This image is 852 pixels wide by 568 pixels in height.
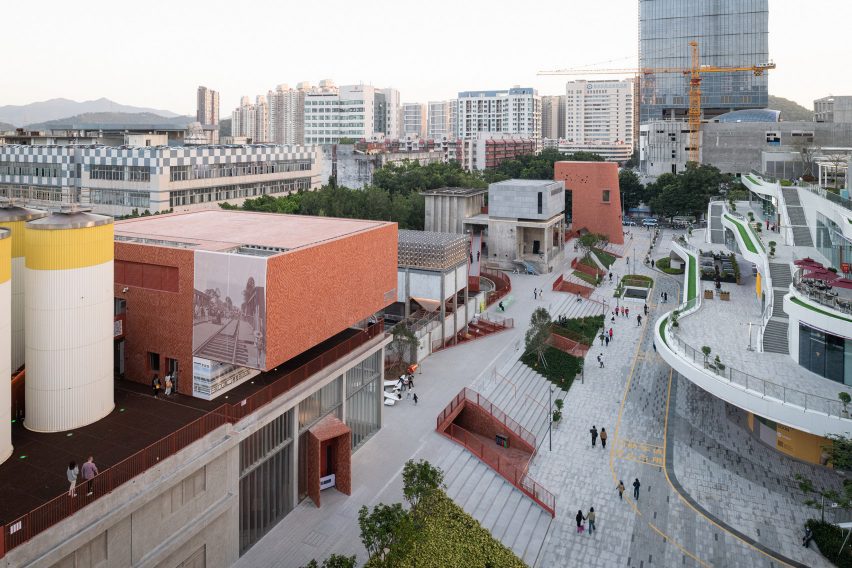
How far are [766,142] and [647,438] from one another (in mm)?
68273

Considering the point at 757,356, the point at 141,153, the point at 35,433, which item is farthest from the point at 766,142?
the point at 35,433

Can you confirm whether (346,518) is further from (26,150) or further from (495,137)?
(495,137)

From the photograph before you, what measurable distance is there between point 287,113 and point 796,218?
436ft

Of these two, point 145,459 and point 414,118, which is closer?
point 145,459

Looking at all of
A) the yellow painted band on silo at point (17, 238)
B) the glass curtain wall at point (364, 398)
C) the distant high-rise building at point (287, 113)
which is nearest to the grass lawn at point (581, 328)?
the glass curtain wall at point (364, 398)

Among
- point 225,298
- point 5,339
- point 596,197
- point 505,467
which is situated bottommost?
Result: point 505,467

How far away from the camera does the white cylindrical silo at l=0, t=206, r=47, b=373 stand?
1448 cm

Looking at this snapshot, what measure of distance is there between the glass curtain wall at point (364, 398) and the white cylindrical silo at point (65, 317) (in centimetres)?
735

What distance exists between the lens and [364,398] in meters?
20.5

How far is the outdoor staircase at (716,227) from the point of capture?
50.4 m

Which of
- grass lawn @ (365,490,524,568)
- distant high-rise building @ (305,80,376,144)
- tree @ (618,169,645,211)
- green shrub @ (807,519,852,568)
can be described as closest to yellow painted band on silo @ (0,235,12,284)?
grass lawn @ (365,490,524,568)

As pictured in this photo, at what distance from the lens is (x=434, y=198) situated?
49.7 meters

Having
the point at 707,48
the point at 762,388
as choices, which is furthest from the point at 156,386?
the point at 707,48

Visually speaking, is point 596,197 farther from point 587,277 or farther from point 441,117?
point 441,117
